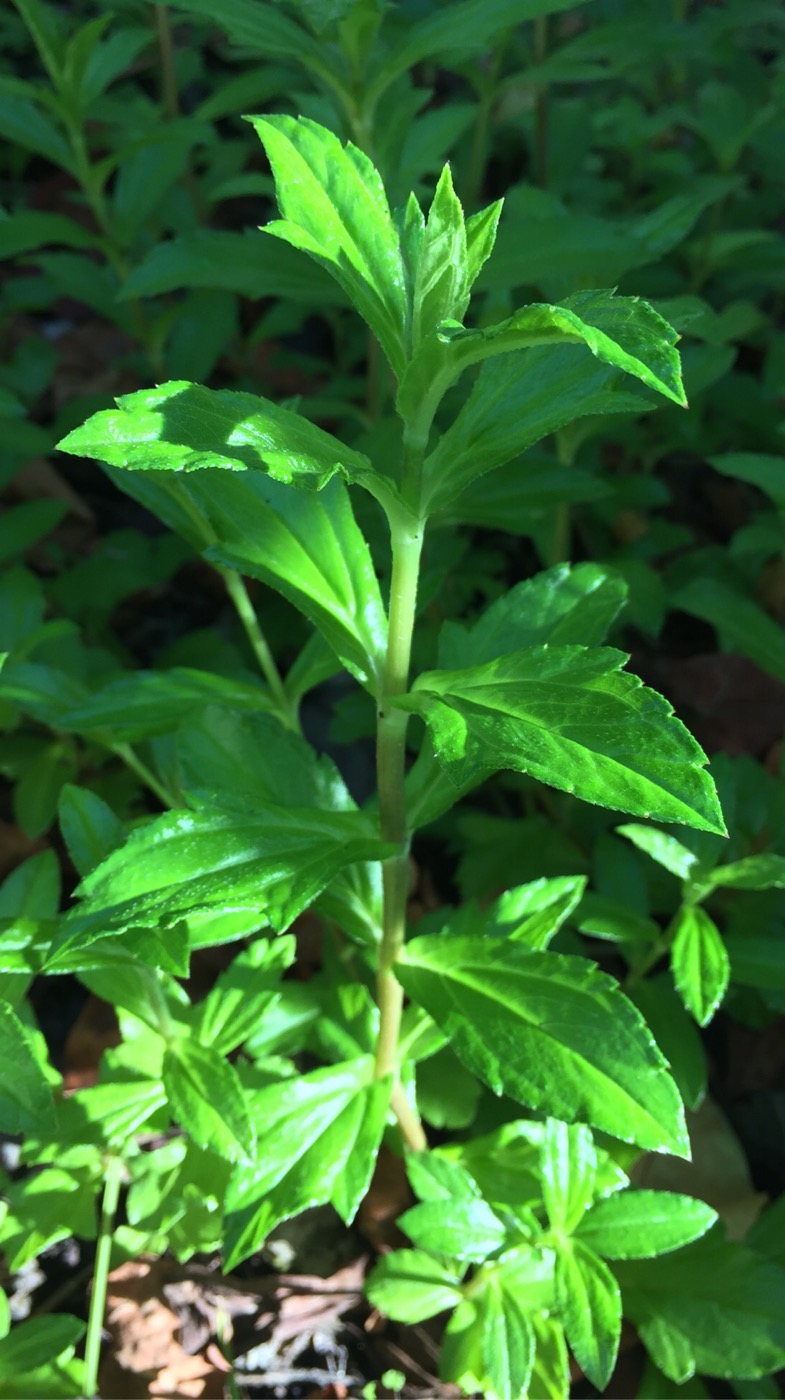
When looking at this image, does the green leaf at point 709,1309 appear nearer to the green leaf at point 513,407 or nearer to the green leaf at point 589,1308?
the green leaf at point 589,1308

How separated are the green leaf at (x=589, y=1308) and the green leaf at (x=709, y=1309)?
0.88 ft

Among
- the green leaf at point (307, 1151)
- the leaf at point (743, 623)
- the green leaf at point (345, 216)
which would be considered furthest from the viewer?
the leaf at point (743, 623)

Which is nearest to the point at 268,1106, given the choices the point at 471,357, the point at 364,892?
the point at 364,892

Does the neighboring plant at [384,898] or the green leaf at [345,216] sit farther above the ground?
the green leaf at [345,216]

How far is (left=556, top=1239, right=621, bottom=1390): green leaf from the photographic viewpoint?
1.30 metres

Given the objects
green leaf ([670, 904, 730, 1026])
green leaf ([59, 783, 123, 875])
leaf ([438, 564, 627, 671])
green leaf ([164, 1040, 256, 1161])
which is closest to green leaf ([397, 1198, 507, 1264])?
green leaf ([164, 1040, 256, 1161])

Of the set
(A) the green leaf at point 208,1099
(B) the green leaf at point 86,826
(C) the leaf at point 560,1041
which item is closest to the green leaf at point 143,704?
(B) the green leaf at point 86,826

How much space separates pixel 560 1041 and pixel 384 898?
0.88ft

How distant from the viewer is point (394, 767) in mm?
1146

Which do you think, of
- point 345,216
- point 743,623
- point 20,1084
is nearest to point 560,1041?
point 20,1084

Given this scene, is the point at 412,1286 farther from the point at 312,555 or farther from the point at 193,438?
the point at 193,438

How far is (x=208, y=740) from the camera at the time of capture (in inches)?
53.5

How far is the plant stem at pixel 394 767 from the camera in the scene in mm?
1028

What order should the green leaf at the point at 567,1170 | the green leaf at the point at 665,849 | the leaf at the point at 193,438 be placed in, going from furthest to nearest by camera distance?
1. the green leaf at the point at 665,849
2. the green leaf at the point at 567,1170
3. the leaf at the point at 193,438
